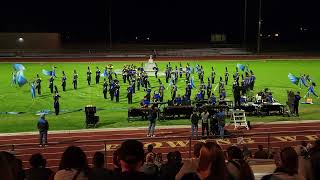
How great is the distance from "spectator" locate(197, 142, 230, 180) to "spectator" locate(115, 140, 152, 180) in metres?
0.70

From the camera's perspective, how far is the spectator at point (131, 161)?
359 centimetres

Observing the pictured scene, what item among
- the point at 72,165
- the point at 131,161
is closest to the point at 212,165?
the point at 131,161

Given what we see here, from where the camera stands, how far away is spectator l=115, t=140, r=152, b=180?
3.59 metres

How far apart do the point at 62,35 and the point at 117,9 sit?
10770 mm

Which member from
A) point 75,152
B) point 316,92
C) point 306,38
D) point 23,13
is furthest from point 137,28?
point 75,152

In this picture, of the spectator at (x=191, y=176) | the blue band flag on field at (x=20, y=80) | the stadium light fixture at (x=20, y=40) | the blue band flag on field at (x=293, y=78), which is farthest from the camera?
the stadium light fixture at (x=20, y=40)

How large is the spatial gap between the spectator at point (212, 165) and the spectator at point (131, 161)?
696mm

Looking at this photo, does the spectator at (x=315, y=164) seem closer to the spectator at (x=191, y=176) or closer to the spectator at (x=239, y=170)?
the spectator at (x=239, y=170)

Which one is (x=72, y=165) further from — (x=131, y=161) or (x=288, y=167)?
(x=288, y=167)

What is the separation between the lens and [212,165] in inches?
163

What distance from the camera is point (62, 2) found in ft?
248

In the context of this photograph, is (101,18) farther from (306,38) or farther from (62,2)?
(306,38)

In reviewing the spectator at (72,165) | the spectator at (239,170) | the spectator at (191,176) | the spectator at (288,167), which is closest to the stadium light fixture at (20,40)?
the spectator at (239,170)

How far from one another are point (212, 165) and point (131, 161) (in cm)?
84
